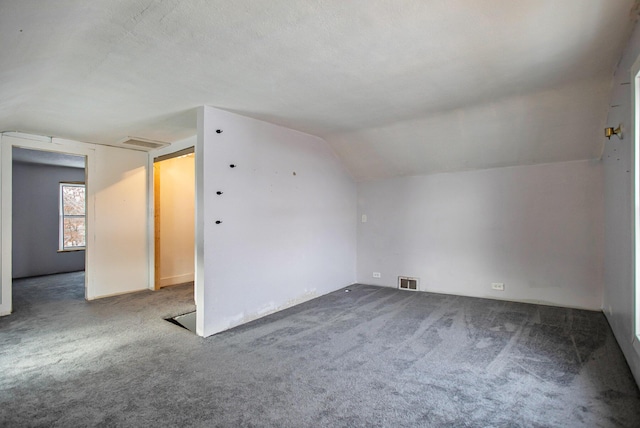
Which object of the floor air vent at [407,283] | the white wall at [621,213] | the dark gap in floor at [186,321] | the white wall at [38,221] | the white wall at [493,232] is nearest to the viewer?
the white wall at [621,213]

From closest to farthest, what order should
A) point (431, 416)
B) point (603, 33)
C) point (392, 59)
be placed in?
point (431, 416) → point (603, 33) → point (392, 59)

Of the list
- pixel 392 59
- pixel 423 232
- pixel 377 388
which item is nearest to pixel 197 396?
pixel 377 388

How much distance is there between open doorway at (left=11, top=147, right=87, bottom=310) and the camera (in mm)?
5997

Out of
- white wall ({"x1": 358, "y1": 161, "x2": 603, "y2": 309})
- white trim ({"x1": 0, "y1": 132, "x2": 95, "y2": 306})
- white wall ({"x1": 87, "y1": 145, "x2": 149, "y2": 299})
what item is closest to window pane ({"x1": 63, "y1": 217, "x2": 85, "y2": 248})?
white wall ({"x1": 87, "y1": 145, "x2": 149, "y2": 299})

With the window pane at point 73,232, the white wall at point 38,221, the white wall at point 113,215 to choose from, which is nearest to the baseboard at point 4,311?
the white wall at point 113,215

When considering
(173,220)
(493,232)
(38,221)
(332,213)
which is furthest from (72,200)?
(493,232)

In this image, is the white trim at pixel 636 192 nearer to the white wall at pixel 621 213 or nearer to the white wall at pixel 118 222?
the white wall at pixel 621 213

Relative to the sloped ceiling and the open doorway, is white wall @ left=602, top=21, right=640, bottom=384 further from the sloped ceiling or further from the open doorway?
the open doorway

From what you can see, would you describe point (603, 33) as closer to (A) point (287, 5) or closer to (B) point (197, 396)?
(A) point (287, 5)

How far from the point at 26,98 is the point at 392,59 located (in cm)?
318

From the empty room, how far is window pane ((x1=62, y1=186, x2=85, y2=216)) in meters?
1.04

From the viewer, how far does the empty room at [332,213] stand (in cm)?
185

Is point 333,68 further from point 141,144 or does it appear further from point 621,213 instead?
point 141,144

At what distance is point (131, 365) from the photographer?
2504 mm
